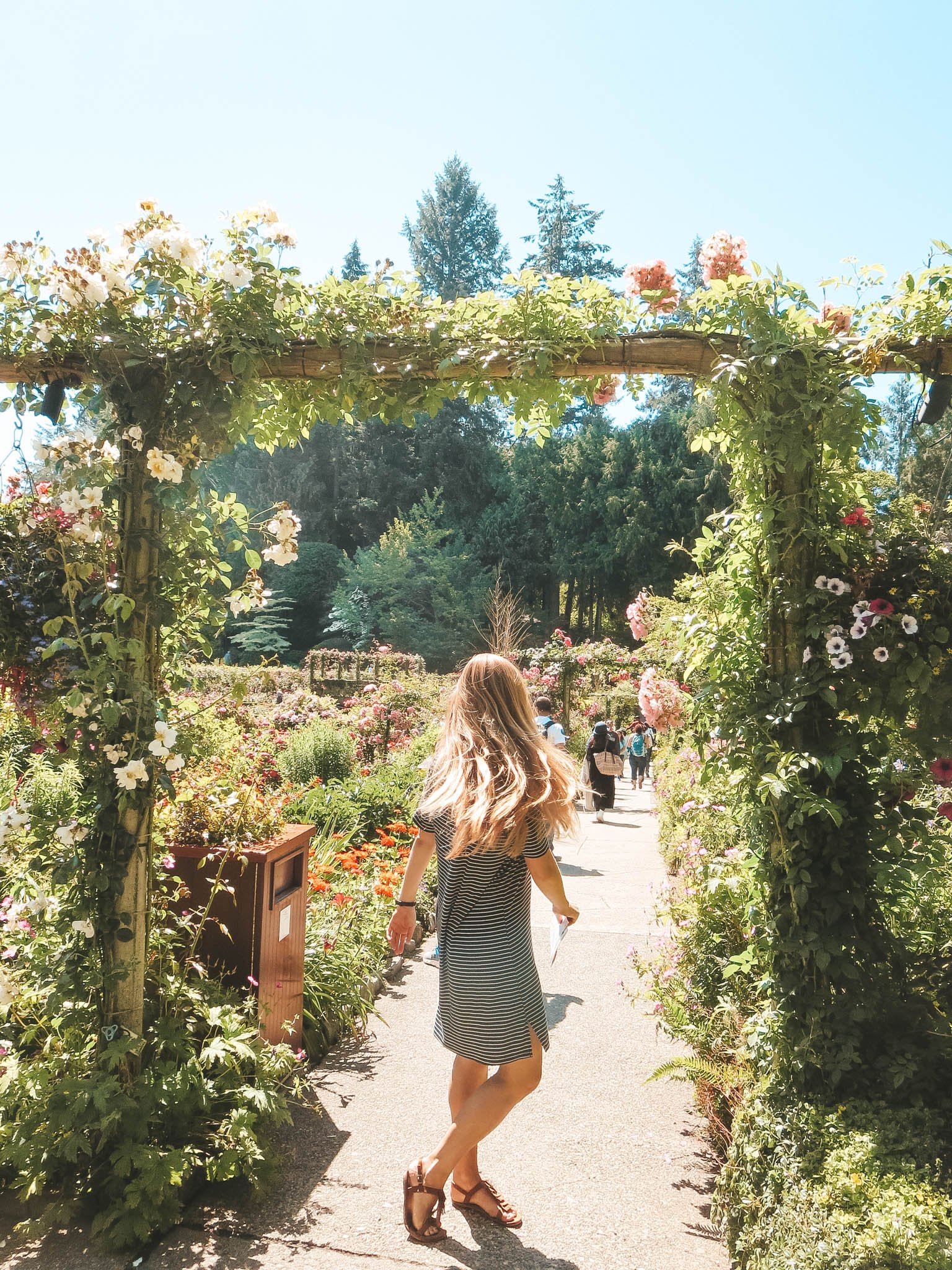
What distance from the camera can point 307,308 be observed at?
10.1 ft

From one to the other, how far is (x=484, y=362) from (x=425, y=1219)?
103 inches

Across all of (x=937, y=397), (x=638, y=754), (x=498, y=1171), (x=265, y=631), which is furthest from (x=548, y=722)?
(x=265, y=631)

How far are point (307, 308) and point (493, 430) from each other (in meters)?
35.7

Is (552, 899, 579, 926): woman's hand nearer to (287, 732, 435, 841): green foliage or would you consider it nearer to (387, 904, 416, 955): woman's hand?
(387, 904, 416, 955): woman's hand

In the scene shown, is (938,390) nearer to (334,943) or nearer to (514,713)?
(514,713)

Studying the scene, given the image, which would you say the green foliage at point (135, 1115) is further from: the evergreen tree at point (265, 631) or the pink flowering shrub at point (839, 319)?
the evergreen tree at point (265, 631)

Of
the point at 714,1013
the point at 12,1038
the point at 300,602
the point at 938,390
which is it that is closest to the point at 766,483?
the point at 938,390

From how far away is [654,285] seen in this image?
123 inches

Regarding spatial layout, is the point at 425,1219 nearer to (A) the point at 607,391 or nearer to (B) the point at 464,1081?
(B) the point at 464,1081

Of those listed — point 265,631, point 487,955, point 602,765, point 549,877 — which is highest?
point 265,631

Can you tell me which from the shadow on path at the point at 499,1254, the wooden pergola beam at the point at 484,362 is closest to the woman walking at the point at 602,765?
the wooden pergola beam at the point at 484,362

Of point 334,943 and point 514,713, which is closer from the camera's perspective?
point 514,713

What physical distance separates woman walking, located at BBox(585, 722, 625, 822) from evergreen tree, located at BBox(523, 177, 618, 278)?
3411 cm

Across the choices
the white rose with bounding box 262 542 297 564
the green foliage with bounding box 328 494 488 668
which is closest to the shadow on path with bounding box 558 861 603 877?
the white rose with bounding box 262 542 297 564
